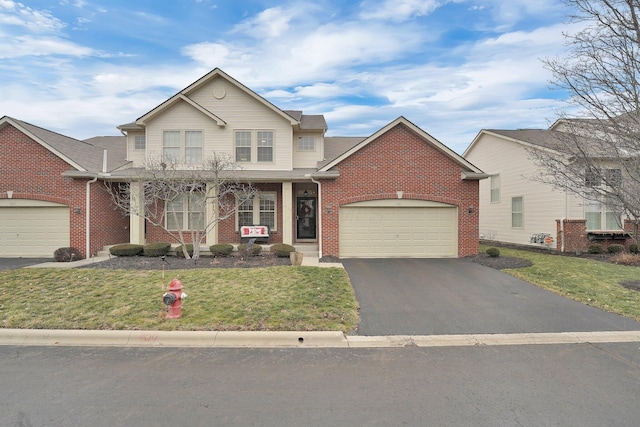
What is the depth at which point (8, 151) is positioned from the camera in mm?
13820

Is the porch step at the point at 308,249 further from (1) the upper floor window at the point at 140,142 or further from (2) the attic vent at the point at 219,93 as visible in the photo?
(1) the upper floor window at the point at 140,142

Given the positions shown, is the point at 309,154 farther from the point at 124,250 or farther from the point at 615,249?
the point at 615,249

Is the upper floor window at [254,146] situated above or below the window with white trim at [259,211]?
above

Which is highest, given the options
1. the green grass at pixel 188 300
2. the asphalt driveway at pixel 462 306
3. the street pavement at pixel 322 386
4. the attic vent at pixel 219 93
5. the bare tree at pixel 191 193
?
the attic vent at pixel 219 93

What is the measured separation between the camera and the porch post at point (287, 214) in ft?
48.0

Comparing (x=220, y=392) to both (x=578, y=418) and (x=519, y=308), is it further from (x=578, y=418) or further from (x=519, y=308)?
(x=519, y=308)

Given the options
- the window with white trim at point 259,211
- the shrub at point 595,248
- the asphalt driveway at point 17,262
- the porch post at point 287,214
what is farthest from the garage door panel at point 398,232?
the asphalt driveway at point 17,262

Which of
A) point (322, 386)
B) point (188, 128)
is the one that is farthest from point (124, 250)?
point (322, 386)

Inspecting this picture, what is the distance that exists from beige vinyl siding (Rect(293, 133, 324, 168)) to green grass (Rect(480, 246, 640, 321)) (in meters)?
9.74

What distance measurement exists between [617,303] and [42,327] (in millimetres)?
11368

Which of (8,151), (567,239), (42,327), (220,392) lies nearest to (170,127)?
(8,151)

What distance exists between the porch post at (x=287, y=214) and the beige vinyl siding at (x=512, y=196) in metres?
10.9

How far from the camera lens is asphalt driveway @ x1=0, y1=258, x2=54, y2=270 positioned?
11.7 m

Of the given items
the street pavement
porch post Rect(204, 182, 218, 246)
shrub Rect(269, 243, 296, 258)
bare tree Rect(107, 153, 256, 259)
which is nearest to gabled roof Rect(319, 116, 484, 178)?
shrub Rect(269, 243, 296, 258)
